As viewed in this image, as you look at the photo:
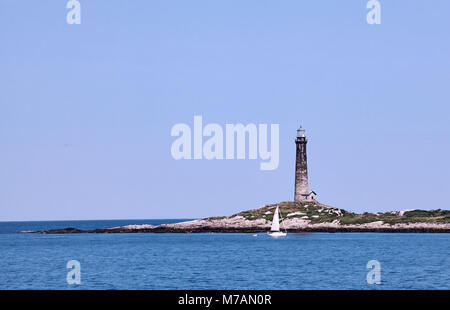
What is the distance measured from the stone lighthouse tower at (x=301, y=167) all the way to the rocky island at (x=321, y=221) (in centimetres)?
272

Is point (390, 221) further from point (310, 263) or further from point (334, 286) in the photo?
point (334, 286)

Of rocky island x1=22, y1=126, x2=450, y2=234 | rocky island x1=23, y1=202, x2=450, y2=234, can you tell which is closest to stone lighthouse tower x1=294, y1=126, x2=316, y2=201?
rocky island x1=22, y1=126, x2=450, y2=234

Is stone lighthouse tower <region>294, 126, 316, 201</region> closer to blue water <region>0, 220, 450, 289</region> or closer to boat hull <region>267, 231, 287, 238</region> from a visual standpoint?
boat hull <region>267, 231, 287, 238</region>

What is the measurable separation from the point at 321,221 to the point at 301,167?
12.5 metres

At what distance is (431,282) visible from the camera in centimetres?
5272

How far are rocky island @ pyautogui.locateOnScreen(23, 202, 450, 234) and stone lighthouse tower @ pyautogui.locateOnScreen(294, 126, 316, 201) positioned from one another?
2721 millimetres

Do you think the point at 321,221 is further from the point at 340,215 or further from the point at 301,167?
the point at 301,167

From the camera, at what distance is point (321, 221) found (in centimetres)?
13750

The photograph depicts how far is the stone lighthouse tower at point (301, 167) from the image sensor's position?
143 metres

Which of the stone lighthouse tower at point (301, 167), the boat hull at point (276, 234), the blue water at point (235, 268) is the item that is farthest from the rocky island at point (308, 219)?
the blue water at point (235, 268)

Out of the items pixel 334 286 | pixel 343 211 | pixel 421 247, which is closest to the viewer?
pixel 334 286

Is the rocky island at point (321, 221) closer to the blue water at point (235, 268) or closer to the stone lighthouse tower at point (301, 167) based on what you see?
the stone lighthouse tower at point (301, 167)
